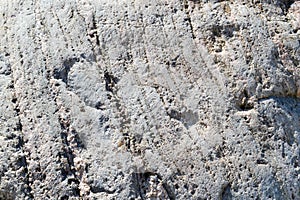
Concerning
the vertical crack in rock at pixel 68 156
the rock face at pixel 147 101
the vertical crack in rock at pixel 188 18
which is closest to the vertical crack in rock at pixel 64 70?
the rock face at pixel 147 101

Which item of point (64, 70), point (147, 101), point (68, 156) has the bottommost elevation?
point (68, 156)

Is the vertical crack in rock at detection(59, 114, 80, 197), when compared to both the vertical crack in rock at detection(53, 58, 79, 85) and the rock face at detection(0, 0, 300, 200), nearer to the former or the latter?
the rock face at detection(0, 0, 300, 200)

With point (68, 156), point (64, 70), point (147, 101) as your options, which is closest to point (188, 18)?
point (147, 101)

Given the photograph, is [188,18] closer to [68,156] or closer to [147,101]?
[147,101]

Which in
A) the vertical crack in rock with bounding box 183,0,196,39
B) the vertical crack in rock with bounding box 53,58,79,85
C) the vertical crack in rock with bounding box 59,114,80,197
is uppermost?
the vertical crack in rock with bounding box 183,0,196,39

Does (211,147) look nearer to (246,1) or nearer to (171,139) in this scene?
(171,139)

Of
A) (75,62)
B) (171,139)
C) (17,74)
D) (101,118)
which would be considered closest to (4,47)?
(17,74)

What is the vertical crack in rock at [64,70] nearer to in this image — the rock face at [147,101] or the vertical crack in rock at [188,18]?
the rock face at [147,101]

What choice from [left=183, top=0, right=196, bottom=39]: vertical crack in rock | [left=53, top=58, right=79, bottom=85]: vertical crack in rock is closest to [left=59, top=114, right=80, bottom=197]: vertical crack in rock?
[left=53, top=58, right=79, bottom=85]: vertical crack in rock
